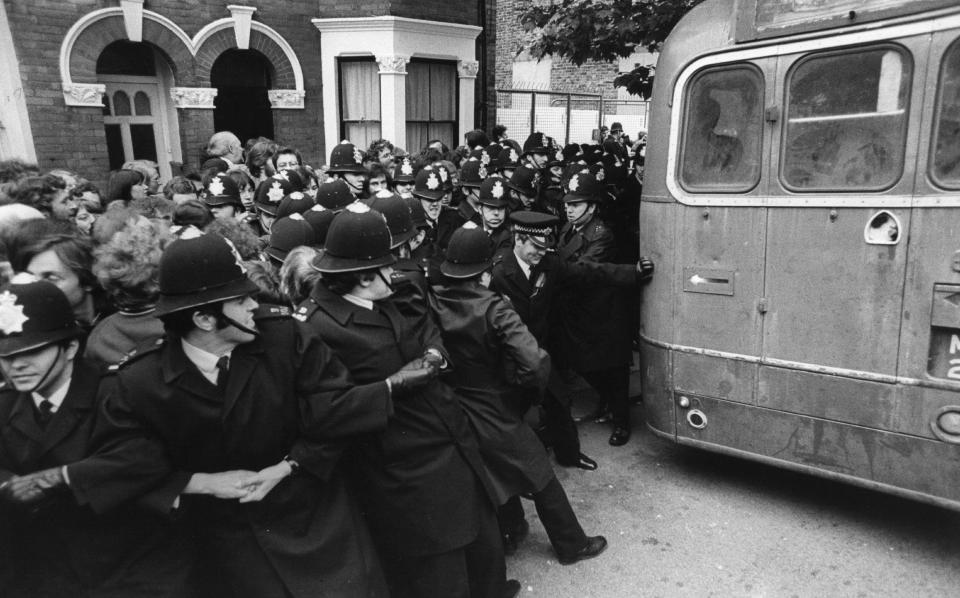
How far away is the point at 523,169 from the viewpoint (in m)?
6.72

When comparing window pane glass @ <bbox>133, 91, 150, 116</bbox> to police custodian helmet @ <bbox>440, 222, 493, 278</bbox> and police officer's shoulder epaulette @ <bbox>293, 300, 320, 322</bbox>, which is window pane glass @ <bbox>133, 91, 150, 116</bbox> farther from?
police officer's shoulder epaulette @ <bbox>293, 300, 320, 322</bbox>

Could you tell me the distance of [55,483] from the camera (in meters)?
2.25

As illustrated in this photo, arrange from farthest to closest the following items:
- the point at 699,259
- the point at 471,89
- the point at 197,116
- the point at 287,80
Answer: the point at 471,89
the point at 287,80
the point at 197,116
the point at 699,259

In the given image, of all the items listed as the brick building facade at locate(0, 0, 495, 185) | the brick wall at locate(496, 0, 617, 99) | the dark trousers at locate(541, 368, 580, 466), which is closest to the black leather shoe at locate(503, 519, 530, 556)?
the dark trousers at locate(541, 368, 580, 466)

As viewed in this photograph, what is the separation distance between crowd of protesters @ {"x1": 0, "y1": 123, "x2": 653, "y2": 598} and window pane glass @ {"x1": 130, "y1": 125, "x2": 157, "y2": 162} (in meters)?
5.88

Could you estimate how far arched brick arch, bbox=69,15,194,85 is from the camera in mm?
8781

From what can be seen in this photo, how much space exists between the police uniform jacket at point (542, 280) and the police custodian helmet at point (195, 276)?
2.33 m

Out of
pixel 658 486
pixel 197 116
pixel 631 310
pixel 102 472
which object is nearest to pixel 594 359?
pixel 631 310

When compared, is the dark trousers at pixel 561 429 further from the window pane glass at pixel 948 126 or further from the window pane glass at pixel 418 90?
the window pane glass at pixel 418 90

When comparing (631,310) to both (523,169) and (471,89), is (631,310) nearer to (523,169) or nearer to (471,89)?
(523,169)

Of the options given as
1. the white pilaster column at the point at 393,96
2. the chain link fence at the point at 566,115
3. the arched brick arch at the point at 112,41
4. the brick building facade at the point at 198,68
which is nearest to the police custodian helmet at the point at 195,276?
the brick building facade at the point at 198,68

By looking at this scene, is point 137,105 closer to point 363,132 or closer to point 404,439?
point 363,132

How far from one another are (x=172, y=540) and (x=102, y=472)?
1.51 feet

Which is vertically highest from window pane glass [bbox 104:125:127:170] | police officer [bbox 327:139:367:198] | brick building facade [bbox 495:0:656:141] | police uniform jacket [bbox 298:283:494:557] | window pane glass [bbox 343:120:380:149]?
brick building facade [bbox 495:0:656:141]
